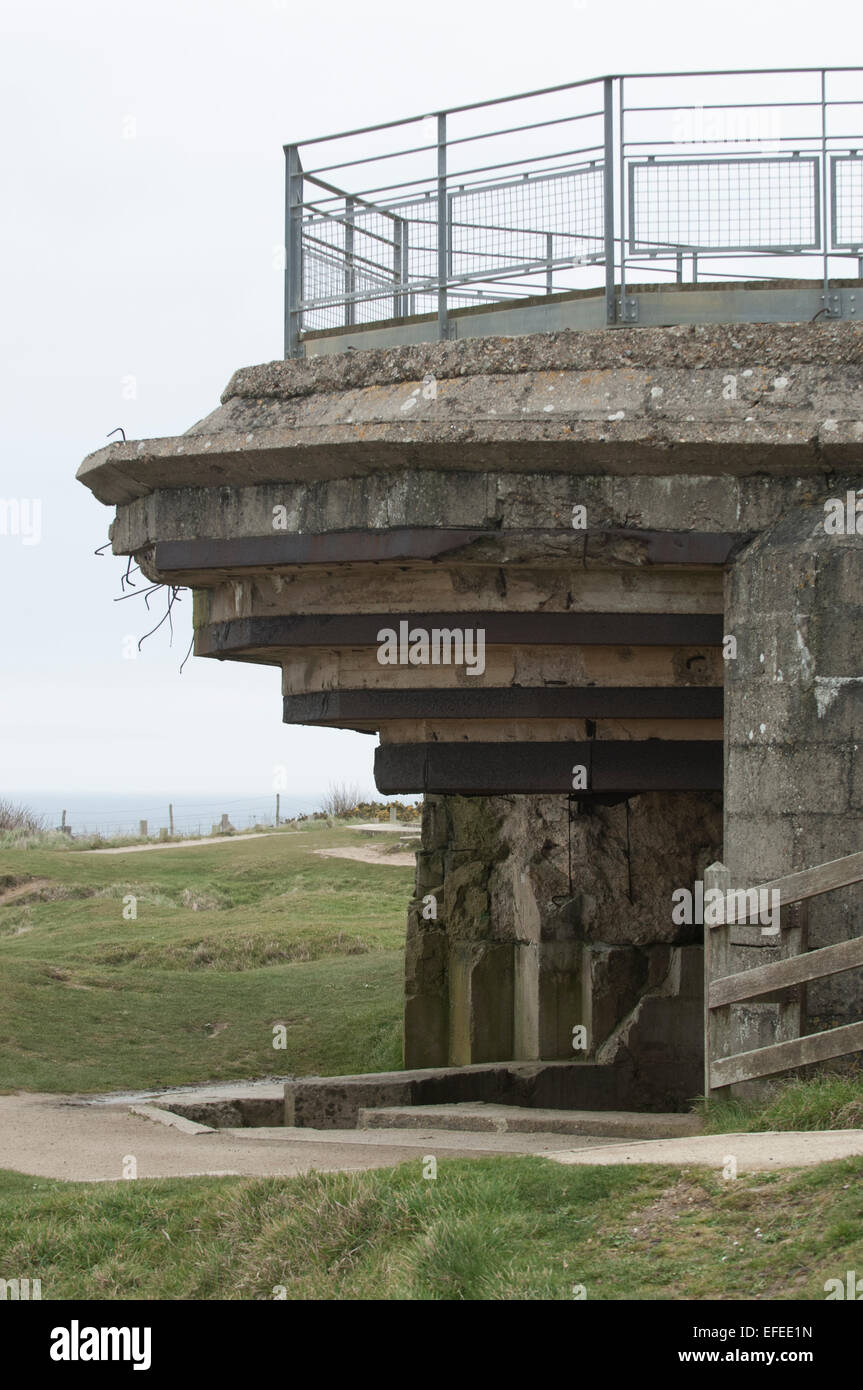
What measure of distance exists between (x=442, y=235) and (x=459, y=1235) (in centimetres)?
581

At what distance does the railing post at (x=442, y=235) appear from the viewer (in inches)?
348

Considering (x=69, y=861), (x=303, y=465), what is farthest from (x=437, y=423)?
(x=69, y=861)

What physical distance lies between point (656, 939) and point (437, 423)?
4.40m

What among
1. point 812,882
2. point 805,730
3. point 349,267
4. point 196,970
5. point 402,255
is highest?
point 402,255

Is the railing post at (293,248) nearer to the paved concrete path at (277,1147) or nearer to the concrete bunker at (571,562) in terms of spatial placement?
the concrete bunker at (571,562)

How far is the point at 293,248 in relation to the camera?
958 centimetres

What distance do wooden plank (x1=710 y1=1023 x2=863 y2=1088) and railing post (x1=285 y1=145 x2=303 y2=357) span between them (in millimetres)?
Answer: 4903

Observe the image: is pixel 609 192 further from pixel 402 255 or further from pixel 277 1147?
pixel 277 1147

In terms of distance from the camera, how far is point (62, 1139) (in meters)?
8.34

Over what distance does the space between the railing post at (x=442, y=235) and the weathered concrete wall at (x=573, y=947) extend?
364cm

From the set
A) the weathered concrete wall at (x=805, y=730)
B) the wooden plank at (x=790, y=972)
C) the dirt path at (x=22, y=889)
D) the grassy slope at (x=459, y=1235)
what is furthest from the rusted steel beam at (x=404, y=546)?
the dirt path at (x=22, y=889)

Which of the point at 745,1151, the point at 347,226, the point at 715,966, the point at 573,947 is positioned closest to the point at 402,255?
the point at 347,226

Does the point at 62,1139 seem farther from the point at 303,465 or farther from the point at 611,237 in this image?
the point at 611,237

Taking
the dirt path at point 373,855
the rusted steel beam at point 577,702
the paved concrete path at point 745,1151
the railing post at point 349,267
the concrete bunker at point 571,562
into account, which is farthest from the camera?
the dirt path at point 373,855
